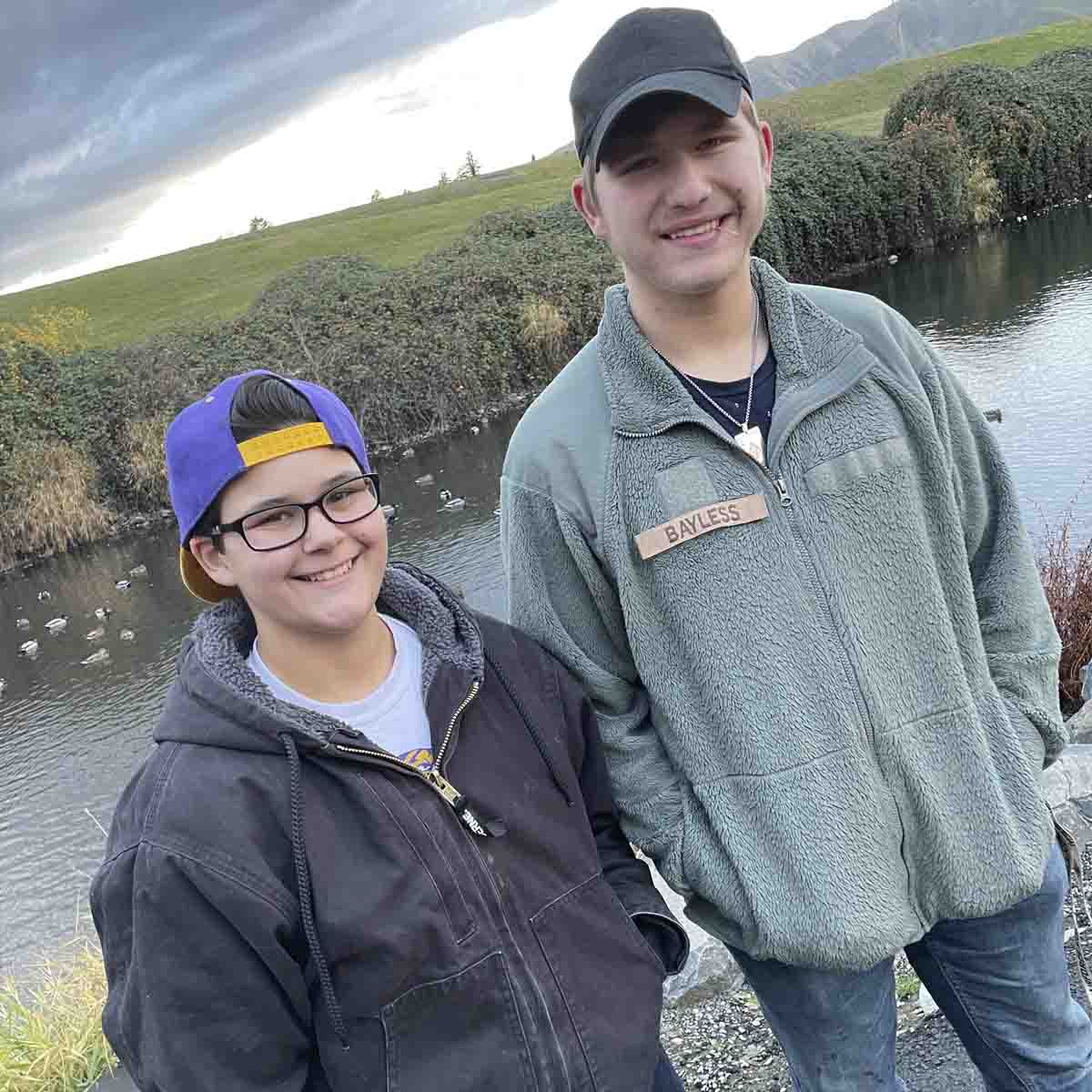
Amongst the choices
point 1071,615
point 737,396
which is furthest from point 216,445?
point 1071,615

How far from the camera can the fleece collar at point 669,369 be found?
173 cm

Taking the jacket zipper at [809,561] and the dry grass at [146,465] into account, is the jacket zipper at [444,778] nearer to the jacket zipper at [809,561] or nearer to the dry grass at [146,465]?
the jacket zipper at [809,561]

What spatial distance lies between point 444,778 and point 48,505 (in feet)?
58.0

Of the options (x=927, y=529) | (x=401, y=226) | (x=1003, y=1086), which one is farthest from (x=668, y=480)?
(x=401, y=226)

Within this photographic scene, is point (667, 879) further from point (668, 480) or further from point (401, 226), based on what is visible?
point (401, 226)

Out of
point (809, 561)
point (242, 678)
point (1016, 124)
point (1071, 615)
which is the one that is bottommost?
point (1071, 615)

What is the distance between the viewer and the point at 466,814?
1630mm

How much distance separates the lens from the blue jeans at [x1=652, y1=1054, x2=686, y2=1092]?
2064mm

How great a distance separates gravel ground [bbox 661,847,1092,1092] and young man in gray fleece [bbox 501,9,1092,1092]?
0.81m

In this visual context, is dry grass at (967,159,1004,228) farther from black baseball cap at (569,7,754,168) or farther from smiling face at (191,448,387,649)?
smiling face at (191,448,387,649)

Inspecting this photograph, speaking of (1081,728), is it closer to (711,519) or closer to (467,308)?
(711,519)

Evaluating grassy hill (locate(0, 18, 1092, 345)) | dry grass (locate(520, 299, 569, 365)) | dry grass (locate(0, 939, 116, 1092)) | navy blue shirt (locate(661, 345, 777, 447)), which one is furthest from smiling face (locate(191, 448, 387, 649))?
grassy hill (locate(0, 18, 1092, 345))

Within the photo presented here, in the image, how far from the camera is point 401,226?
3706cm

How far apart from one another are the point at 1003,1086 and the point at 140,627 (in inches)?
457
